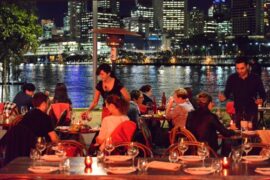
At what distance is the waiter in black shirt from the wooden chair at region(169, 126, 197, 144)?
58.7 inches

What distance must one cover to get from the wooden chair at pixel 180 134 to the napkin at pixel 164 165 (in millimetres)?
1347

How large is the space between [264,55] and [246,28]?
578cm

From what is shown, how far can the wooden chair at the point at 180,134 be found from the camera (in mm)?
5602

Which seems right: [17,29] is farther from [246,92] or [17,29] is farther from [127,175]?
[127,175]

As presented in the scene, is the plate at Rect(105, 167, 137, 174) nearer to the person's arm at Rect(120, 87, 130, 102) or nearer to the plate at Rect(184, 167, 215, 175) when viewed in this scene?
the plate at Rect(184, 167, 215, 175)

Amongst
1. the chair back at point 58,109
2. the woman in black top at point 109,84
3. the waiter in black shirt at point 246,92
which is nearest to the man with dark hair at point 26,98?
the chair back at point 58,109

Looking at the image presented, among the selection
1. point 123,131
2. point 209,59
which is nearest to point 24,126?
point 123,131

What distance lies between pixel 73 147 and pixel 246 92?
285cm

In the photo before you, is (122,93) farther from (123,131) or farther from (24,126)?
(24,126)

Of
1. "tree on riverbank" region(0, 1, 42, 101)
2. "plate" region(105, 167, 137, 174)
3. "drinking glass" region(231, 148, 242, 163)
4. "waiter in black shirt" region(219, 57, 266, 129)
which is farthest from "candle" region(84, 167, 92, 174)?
"tree on riverbank" region(0, 1, 42, 101)

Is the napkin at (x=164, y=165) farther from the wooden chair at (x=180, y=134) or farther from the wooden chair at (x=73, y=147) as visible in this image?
the wooden chair at (x=180, y=134)

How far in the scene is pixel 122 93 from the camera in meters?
7.48

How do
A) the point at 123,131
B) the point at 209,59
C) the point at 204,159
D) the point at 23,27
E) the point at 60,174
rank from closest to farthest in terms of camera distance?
the point at 60,174, the point at 204,159, the point at 123,131, the point at 23,27, the point at 209,59

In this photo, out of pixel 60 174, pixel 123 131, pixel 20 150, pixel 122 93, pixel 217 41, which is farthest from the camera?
pixel 217 41
